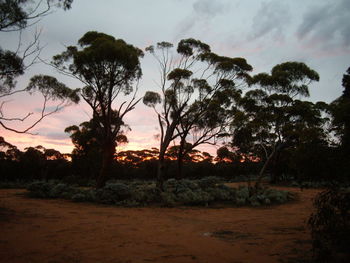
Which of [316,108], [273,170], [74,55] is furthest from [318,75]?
[74,55]

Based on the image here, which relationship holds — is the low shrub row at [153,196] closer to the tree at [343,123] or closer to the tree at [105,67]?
the tree at [105,67]

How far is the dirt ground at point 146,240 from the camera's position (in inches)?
187

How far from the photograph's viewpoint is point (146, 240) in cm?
600

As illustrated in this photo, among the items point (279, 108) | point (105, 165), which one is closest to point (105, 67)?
point (105, 165)

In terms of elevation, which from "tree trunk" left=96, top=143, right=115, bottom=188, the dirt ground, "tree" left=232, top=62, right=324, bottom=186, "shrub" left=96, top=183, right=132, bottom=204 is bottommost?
the dirt ground

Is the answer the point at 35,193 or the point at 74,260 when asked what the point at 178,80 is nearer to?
the point at 35,193

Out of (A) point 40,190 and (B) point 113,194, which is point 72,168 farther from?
(B) point 113,194

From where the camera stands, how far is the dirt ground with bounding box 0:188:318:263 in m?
4.75

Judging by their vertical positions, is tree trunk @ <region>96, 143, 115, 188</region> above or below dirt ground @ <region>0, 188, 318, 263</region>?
above

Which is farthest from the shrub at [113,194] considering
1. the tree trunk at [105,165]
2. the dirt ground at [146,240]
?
the dirt ground at [146,240]

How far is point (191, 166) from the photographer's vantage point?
46.7m

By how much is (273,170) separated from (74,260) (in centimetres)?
2700

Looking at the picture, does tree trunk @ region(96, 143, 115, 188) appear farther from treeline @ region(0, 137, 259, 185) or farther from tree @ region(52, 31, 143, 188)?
treeline @ region(0, 137, 259, 185)

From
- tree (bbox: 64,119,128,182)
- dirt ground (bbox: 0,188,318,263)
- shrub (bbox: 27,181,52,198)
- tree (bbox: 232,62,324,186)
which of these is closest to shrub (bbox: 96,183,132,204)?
shrub (bbox: 27,181,52,198)
